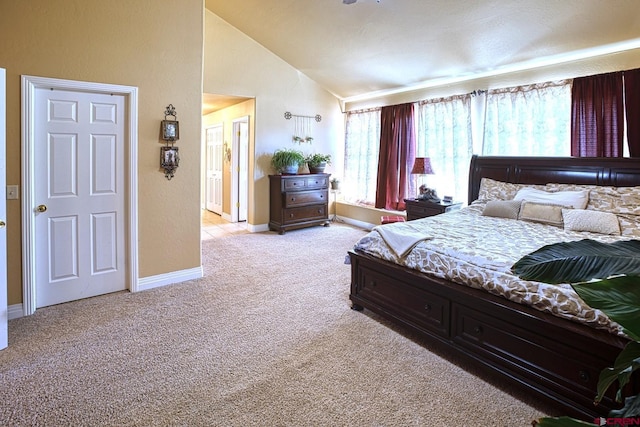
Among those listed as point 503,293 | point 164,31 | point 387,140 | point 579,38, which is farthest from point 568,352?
point 387,140

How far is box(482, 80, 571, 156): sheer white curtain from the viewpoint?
13.9ft

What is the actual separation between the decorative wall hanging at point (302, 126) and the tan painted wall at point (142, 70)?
2963mm

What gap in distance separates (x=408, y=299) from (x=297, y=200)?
Answer: 151 inches

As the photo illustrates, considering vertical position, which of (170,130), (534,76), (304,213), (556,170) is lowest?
(304,213)

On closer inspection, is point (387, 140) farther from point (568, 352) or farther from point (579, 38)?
point (568, 352)

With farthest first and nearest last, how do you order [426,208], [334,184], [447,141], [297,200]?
1. [334,184]
2. [297,200]
3. [447,141]
4. [426,208]

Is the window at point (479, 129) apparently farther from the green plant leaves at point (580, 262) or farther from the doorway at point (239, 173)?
the green plant leaves at point (580, 262)

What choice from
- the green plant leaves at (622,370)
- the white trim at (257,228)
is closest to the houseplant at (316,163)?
the white trim at (257,228)

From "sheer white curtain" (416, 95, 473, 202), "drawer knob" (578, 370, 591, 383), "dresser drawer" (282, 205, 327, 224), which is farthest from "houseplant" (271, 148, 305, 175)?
"drawer knob" (578, 370, 591, 383)

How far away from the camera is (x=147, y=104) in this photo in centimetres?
359

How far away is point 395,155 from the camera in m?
6.27

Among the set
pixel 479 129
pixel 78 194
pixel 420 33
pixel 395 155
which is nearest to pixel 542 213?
pixel 479 129

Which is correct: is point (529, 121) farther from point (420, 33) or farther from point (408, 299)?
point (408, 299)

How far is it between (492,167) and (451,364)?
3024mm
